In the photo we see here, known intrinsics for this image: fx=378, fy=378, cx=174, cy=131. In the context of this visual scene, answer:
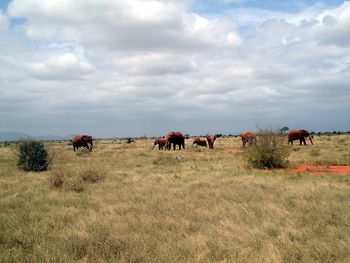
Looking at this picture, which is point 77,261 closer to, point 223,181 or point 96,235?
point 96,235

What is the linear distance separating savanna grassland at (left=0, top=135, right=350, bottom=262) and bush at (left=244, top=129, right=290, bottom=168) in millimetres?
6059

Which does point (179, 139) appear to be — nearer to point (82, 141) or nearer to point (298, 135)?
point (82, 141)

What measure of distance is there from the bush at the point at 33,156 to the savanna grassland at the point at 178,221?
7.58 metres

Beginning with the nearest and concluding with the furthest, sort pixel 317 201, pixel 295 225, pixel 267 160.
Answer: pixel 295 225, pixel 317 201, pixel 267 160

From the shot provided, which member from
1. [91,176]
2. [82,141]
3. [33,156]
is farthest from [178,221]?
[82,141]

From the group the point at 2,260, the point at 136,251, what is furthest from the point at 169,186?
the point at 2,260

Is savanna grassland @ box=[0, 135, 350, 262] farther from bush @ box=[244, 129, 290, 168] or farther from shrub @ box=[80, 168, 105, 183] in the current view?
bush @ box=[244, 129, 290, 168]

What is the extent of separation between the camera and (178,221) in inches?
341

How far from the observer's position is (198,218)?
9.03 m

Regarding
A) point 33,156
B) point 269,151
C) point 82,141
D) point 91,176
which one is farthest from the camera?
point 82,141

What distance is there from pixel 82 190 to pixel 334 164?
14.6 metres

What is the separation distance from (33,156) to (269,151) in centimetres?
1373

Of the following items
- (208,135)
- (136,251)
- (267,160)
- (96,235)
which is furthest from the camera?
(208,135)

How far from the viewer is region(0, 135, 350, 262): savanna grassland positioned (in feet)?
21.7
